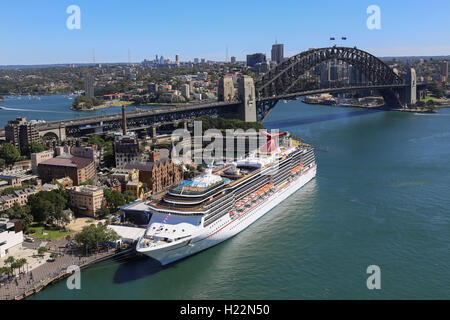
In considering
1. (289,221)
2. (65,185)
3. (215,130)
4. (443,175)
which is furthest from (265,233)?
(215,130)

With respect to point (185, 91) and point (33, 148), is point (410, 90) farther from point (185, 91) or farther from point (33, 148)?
point (33, 148)

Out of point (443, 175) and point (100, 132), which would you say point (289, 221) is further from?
point (100, 132)

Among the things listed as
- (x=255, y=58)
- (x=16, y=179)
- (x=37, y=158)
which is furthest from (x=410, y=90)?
(x=255, y=58)

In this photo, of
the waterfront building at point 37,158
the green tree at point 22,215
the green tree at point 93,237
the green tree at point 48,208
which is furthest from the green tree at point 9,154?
the green tree at point 93,237

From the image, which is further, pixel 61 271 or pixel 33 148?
pixel 33 148

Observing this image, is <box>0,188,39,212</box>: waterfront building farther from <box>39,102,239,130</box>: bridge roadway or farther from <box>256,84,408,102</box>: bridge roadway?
<box>256,84,408,102</box>: bridge roadway

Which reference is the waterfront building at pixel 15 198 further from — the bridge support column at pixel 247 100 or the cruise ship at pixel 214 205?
the bridge support column at pixel 247 100
